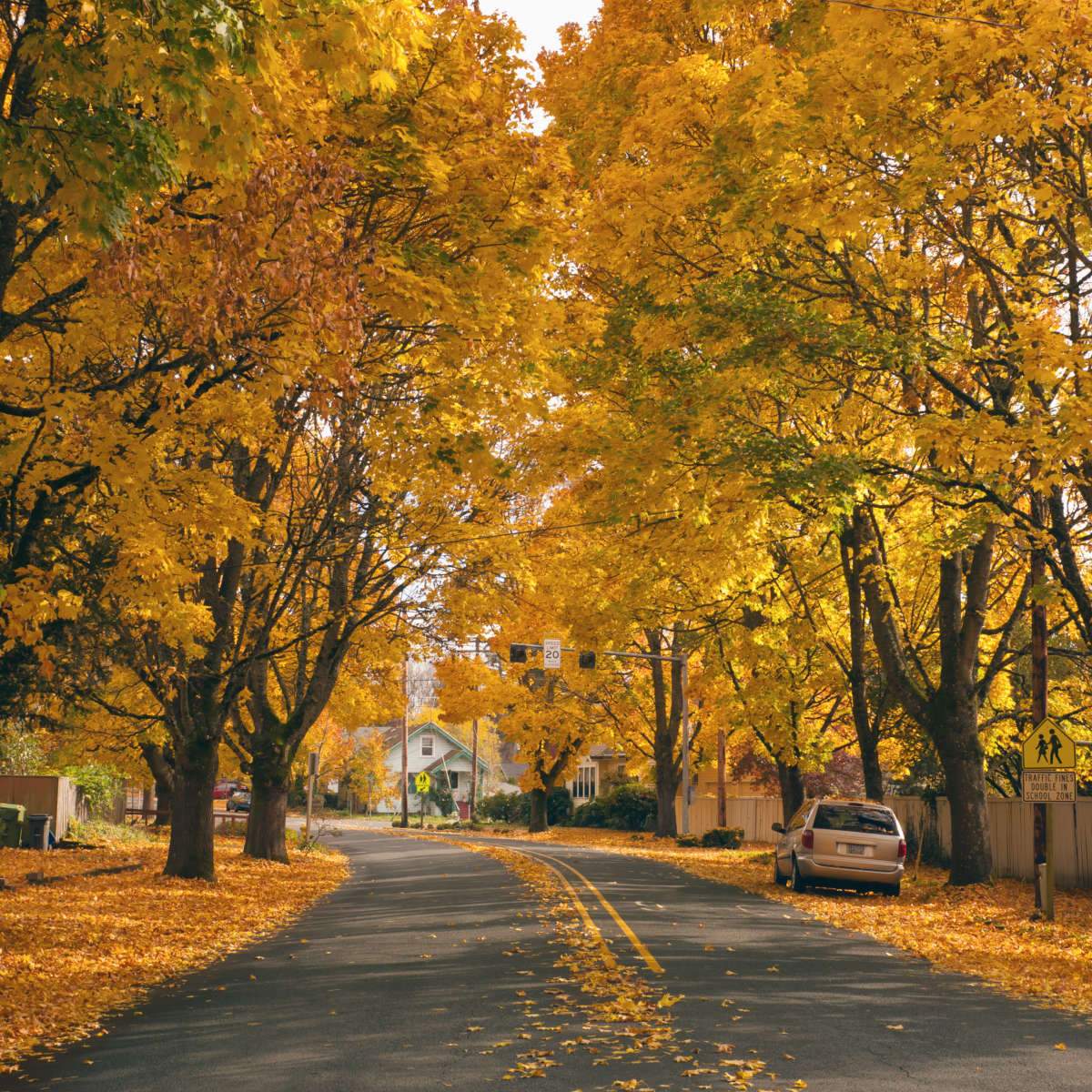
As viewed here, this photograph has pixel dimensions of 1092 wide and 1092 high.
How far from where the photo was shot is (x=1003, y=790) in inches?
1358

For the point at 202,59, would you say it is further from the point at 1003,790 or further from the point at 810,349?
the point at 1003,790

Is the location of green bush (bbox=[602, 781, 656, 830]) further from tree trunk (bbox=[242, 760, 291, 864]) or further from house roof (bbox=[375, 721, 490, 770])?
house roof (bbox=[375, 721, 490, 770])

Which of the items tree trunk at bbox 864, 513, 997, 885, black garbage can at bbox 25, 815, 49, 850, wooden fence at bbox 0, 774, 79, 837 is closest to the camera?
tree trunk at bbox 864, 513, 997, 885

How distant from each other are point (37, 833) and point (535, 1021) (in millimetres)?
25091

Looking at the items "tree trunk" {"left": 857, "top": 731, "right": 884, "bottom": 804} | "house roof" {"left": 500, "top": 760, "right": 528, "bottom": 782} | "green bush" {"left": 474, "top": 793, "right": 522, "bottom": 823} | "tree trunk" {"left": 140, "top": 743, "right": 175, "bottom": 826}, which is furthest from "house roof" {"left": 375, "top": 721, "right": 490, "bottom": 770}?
"tree trunk" {"left": 857, "top": 731, "right": 884, "bottom": 804}

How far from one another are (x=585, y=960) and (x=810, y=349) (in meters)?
7.25

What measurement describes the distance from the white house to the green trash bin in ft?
240

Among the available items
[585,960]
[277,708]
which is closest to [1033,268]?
[585,960]

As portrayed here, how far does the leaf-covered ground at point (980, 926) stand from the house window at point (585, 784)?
177 ft

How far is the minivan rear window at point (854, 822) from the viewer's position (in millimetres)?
22641

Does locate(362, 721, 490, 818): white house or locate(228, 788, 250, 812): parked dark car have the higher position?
locate(362, 721, 490, 818): white house

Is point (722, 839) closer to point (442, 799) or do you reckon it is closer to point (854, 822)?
point (854, 822)

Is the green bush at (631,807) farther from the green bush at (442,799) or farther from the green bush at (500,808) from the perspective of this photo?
the green bush at (442,799)

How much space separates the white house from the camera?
10700cm
